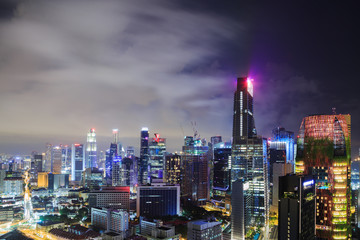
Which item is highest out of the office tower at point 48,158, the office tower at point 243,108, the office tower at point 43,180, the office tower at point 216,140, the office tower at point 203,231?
the office tower at point 243,108

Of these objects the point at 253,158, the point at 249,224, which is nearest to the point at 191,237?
the point at 249,224

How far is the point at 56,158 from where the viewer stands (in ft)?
164

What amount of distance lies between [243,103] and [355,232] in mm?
17318

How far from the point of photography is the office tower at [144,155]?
38763 millimetres

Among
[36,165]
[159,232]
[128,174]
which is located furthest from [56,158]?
[159,232]


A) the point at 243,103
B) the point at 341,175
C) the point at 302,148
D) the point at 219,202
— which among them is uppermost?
the point at 243,103

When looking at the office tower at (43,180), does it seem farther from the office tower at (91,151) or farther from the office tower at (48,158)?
the office tower at (91,151)

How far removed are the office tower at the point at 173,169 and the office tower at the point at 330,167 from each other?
Answer: 17.9 meters

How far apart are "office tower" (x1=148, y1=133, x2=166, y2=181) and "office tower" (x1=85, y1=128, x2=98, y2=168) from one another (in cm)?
1622

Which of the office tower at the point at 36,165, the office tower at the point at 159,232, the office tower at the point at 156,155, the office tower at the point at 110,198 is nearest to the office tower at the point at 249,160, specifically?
the office tower at the point at 159,232

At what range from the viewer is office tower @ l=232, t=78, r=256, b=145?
31.8 metres

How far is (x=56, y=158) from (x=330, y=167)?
4577 cm

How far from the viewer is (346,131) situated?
1459cm

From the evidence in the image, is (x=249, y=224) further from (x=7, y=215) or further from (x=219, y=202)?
(x=7, y=215)
